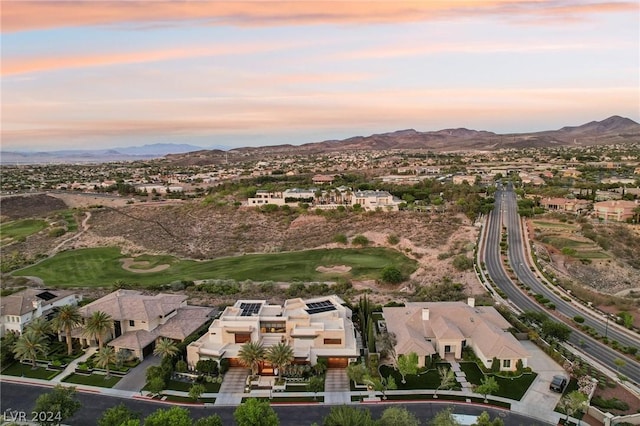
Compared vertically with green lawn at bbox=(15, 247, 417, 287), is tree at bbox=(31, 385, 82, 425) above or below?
above

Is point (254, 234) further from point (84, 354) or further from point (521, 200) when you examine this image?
point (521, 200)

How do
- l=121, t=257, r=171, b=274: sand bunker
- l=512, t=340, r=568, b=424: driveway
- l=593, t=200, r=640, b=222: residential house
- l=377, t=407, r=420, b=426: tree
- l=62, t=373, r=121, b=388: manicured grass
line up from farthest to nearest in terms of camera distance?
l=593, t=200, r=640, b=222: residential house
l=121, t=257, r=171, b=274: sand bunker
l=62, t=373, r=121, b=388: manicured grass
l=512, t=340, r=568, b=424: driveway
l=377, t=407, r=420, b=426: tree

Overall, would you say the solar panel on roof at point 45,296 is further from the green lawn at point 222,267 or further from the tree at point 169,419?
the tree at point 169,419

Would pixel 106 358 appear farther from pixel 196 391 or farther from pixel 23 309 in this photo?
pixel 23 309

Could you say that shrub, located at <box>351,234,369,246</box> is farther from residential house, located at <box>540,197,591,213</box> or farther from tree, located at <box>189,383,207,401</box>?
tree, located at <box>189,383,207,401</box>

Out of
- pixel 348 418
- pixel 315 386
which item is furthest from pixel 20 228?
pixel 348 418

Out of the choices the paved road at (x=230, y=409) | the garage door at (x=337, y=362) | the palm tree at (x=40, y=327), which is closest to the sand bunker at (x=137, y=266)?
the palm tree at (x=40, y=327)

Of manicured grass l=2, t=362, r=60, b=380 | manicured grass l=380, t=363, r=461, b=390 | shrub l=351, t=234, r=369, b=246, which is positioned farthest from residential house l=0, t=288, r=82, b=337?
shrub l=351, t=234, r=369, b=246

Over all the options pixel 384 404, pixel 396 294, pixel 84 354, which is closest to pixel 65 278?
pixel 84 354

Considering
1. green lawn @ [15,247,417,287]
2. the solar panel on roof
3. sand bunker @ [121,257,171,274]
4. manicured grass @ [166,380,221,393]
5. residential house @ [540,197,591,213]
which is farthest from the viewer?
residential house @ [540,197,591,213]
